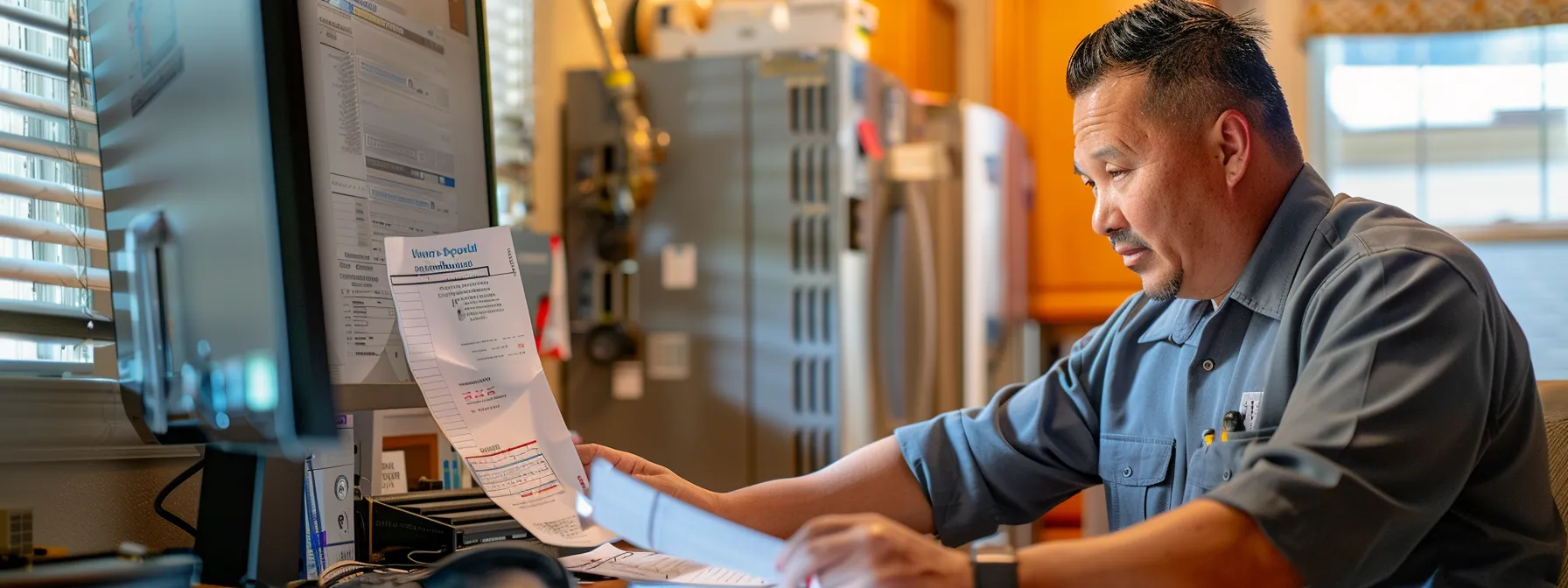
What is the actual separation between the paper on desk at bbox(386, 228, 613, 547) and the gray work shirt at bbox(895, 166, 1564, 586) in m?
0.46

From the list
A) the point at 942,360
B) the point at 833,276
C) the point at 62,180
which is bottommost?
the point at 942,360

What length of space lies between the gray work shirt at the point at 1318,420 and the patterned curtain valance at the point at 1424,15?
2.90 meters

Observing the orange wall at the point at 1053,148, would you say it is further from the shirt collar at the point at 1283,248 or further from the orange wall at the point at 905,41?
the shirt collar at the point at 1283,248

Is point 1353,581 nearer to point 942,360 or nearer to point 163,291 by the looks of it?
point 163,291

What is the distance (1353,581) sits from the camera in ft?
3.07

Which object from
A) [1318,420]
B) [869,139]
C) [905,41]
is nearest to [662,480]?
[1318,420]

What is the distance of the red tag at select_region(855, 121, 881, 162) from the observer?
3.00 meters

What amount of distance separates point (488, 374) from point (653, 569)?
22cm

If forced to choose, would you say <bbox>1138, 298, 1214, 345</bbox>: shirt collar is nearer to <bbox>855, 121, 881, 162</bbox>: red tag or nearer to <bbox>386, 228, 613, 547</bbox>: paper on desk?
<bbox>386, 228, 613, 547</bbox>: paper on desk

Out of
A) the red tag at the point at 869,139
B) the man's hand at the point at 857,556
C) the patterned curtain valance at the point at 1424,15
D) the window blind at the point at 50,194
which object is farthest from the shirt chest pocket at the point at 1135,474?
the patterned curtain valance at the point at 1424,15

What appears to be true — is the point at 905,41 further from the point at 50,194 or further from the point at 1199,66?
the point at 50,194

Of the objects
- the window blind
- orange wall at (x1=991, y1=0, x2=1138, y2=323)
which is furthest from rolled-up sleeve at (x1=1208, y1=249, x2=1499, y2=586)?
orange wall at (x1=991, y1=0, x2=1138, y2=323)

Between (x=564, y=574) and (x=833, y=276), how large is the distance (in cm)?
212

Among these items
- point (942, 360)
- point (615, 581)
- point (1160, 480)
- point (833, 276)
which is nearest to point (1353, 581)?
point (1160, 480)
